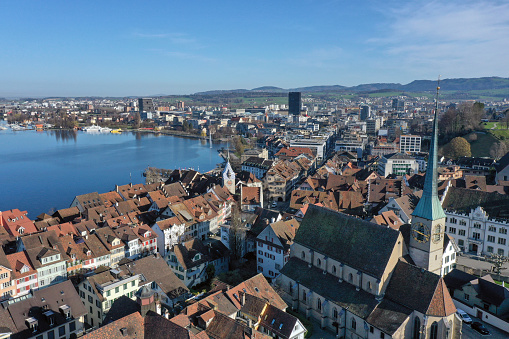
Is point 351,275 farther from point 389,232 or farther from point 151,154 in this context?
point 151,154

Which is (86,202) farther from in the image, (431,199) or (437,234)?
(437,234)

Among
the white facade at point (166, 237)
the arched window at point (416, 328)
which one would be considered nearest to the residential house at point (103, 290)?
the white facade at point (166, 237)

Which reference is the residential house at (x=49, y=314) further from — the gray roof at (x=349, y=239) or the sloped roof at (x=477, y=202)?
the sloped roof at (x=477, y=202)

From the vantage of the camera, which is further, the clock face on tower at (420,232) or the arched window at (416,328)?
the clock face on tower at (420,232)

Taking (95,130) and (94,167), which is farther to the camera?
(95,130)

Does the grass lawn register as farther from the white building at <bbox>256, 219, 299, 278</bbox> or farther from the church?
the church

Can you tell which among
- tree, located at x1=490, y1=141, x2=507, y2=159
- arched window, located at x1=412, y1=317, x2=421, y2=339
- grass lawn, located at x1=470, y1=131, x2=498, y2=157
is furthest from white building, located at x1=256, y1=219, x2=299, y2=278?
grass lawn, located at x1=470, y1=131, x2=498, y2=157

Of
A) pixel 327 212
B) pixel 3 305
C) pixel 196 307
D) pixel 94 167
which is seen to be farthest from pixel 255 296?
pixel 94 167

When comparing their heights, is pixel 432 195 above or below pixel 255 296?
above
